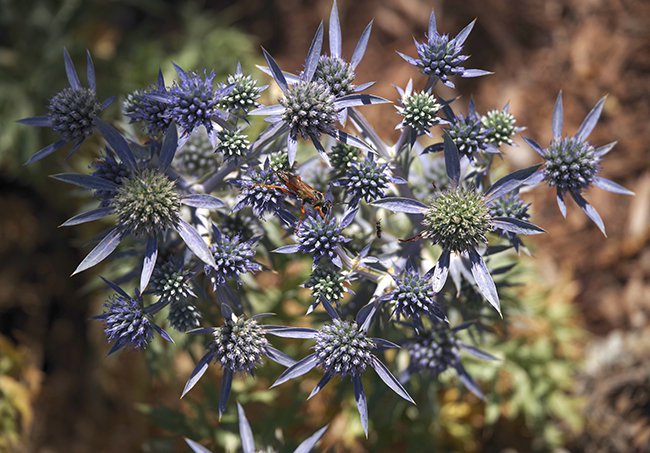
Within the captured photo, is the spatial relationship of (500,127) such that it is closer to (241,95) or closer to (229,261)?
(241,95)

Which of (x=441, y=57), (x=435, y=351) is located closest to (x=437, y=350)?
(x=435, y=351)

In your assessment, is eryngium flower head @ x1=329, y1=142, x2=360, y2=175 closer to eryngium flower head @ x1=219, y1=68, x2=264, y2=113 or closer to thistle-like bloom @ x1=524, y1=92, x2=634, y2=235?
eryngium flower head @ x1=219, y1=68, x2=264, y2=113

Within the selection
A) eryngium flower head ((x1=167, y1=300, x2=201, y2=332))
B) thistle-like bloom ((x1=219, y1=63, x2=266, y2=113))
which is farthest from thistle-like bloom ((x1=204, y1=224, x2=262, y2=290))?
thistle-like bloom ((x1=219, y1=63, x2=266, y2=113))

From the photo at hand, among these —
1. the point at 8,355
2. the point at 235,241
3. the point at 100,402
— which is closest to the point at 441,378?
the point at 235,241

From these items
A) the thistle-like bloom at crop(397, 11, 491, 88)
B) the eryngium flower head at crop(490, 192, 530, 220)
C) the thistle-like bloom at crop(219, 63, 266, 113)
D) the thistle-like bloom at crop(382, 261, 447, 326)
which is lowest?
the thistle-like bloom at crop(382, 261, 447, 326)

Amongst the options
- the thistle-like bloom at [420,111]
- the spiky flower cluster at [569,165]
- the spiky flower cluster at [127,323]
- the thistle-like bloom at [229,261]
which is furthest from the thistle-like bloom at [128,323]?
the spiky flower cluster at [569,165]

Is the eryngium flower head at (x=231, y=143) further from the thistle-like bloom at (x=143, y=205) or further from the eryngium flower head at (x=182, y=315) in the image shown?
the eryngium flower head at (x=182, y=315)

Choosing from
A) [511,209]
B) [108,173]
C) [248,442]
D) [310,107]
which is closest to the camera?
[310,107]

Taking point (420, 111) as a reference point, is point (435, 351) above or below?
below
